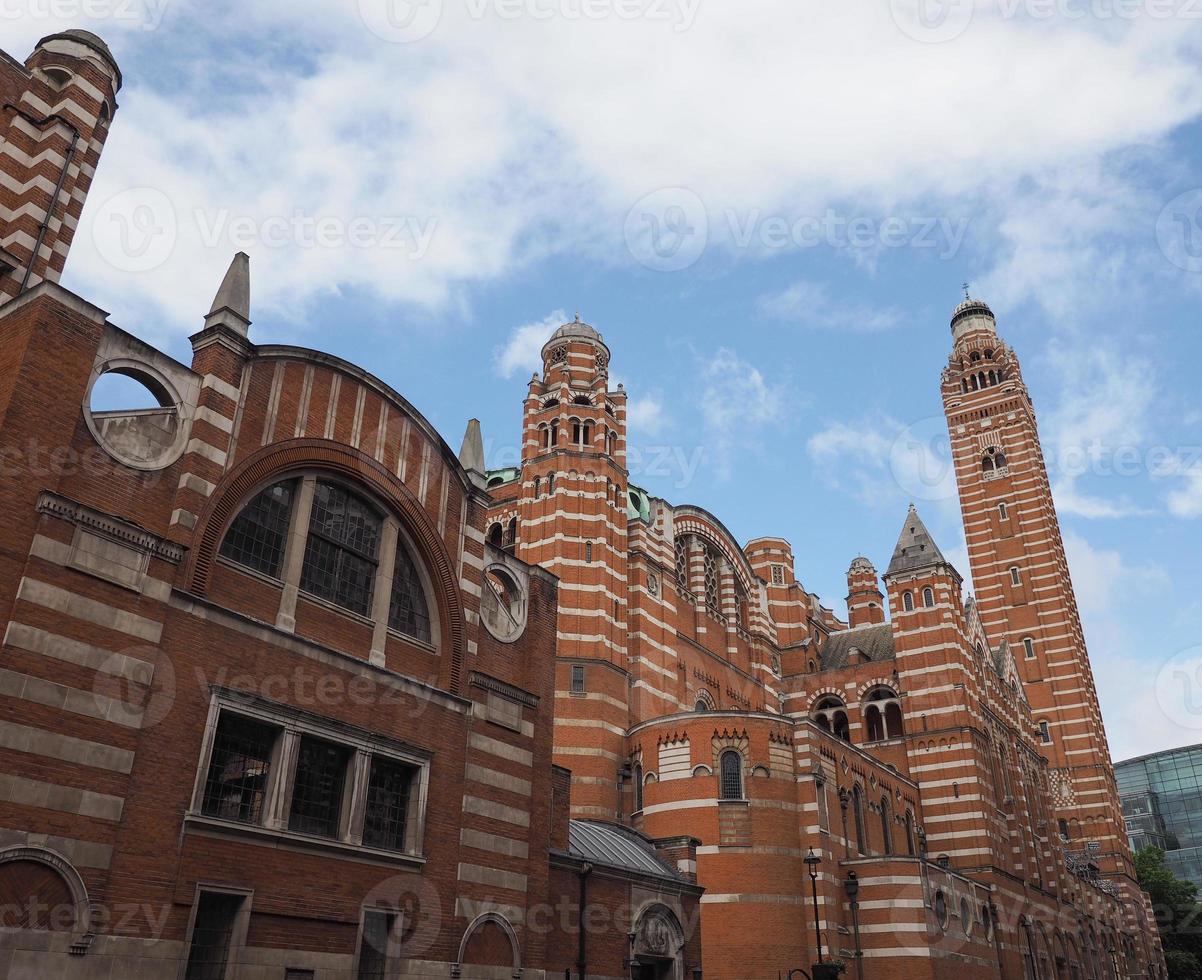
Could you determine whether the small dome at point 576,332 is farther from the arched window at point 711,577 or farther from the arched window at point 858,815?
the arched window at point 858,815

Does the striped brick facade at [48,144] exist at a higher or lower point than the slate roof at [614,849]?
higher

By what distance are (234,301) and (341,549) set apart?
5.57 m

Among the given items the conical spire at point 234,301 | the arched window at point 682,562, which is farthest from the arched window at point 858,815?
the conical spire at point 234,301

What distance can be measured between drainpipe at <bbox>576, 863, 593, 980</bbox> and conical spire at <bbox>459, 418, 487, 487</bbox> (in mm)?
9915

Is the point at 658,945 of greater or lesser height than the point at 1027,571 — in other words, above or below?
below

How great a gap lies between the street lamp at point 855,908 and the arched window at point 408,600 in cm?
2362

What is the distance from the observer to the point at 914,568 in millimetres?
59562

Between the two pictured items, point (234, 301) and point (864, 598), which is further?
point (864, 598)

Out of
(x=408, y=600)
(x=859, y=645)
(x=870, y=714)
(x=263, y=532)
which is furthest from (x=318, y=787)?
(x=859, y=645)

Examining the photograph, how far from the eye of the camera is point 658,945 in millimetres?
26281

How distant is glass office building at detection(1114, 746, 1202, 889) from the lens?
4550 inches

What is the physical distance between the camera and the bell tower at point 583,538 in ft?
143

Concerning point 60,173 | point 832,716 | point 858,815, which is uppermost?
point 60,173

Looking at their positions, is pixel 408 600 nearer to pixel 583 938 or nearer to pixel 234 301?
pixel 234 301
